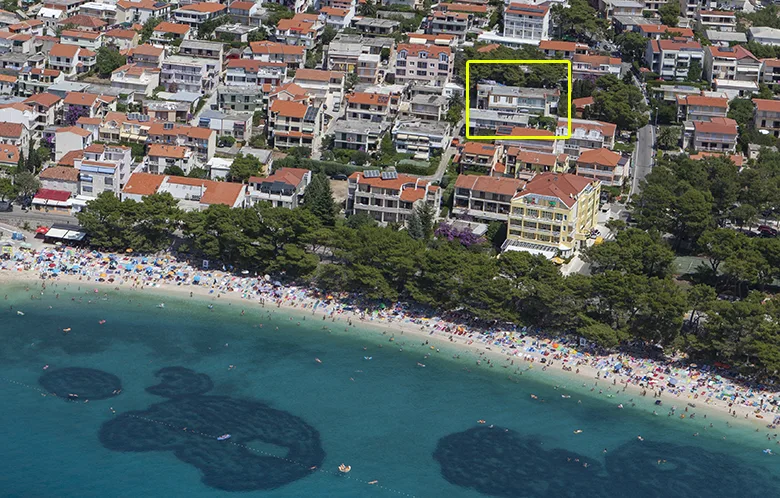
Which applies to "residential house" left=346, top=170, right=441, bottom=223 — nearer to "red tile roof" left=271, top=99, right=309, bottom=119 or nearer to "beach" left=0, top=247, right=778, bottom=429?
"beach" left=0, top=247, right=778, bottom=429

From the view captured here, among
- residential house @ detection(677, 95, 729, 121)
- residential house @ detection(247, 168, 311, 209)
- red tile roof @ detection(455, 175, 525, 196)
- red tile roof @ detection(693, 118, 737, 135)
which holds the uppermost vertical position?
residential house @ detection(677, 95, 729, 121)

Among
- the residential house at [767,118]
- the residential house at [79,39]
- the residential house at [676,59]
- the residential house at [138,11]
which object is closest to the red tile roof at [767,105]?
the residential house at [767,118]

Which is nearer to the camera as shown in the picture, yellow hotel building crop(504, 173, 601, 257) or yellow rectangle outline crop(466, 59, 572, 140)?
yellow hotel building crop(504, 173, 601, 257)

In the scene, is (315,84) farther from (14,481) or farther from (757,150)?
(14,481)

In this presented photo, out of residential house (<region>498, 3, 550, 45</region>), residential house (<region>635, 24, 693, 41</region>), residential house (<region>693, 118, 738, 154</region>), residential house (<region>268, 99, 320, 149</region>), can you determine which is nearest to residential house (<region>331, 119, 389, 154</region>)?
residential house (<region>268, 99, 320, 149</region>)

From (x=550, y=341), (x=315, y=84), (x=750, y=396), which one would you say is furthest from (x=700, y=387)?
(x=315, y=84)

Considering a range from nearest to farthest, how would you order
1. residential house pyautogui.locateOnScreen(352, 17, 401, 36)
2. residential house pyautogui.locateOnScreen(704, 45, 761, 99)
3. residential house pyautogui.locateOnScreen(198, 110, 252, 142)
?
residential house pyautogui.locateOnScreen(198, 110, 252, 142) < residential house pyautogui.locateOnScreen(704, 45, 761, 99) < residential house pyautogui.locateOnScreen(352, 17, 401, 36)

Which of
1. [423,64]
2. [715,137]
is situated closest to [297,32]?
[423,64]
